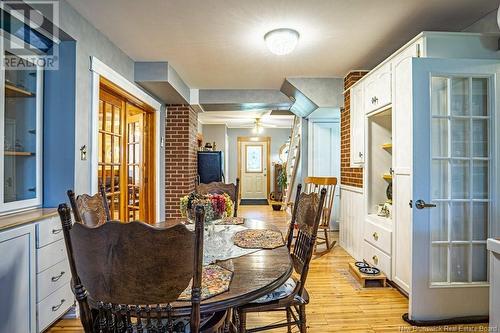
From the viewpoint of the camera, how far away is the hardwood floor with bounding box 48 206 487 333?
200cm

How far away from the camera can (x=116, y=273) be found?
80cm

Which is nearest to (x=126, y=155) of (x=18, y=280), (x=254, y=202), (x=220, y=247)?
(x=18, y=280)

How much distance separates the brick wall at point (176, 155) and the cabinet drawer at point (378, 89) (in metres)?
2.73

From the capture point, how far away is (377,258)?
9.23ft

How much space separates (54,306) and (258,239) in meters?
1.50

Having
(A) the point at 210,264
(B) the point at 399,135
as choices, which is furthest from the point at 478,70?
(A) the point at 210,264

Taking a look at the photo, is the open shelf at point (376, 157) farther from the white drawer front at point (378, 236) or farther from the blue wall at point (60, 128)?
the blue wall at point (60, 128)

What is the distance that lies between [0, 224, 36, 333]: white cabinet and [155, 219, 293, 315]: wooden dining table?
4.10ft

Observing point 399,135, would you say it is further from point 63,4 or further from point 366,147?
point 63,4

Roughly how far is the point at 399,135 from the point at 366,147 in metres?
0.73

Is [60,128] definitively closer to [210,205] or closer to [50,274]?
[50,274]

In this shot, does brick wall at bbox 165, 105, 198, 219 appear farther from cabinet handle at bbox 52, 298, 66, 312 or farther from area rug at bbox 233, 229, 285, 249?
area rug at bbox 233, 229, 285, 249

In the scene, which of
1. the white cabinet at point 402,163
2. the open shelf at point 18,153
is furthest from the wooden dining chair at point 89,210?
the white cabinet at point 402,163

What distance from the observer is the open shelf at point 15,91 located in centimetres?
192
